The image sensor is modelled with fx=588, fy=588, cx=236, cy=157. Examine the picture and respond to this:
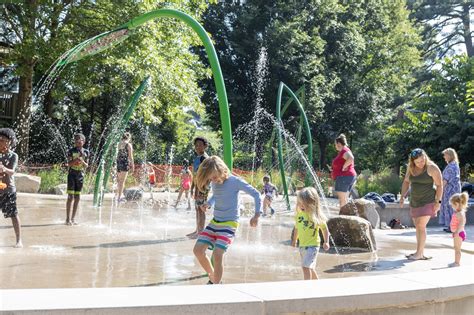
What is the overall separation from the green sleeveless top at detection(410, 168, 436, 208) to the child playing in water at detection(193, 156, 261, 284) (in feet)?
10.5

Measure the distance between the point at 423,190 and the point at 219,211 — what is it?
3522 mm

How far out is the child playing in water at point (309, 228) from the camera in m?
5.32

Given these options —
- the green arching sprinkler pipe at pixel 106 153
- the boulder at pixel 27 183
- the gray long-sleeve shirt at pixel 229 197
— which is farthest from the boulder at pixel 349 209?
the boulder at pixel 27 183

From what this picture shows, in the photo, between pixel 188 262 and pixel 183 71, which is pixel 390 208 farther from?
pixel 183 71

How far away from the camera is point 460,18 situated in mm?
49000

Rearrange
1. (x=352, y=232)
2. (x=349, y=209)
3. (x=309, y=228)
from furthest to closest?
(x=349, y=209) < (x=352, y=232) < (x=309, y=228)

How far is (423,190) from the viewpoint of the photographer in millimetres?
7629

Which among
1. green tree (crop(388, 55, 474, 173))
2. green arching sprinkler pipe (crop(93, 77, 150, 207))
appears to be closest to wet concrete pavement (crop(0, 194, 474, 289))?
green arching sprinkler pipe (crop(93, 77, 150, 207))

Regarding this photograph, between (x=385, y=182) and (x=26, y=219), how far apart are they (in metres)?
17.4

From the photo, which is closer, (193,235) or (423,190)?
(423,190)

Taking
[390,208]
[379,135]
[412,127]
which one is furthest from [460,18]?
[390,208]

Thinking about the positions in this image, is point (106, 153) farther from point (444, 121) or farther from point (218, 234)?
point (444, 121)

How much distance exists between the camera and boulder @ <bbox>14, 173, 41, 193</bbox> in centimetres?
1684

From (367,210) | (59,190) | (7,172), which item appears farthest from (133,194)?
(7,172)
